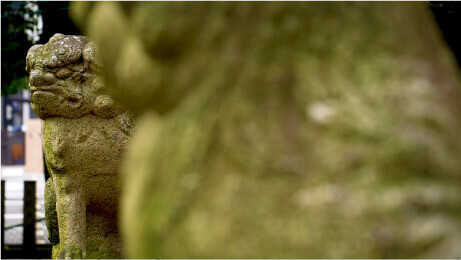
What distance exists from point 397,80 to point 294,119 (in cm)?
19

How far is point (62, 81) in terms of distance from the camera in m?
2.89

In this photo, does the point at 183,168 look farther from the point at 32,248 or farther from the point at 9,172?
the point at 9,172

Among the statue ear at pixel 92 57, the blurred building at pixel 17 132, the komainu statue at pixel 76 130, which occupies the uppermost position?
the blurred building at pixel 17 132

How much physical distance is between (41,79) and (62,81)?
10 cm

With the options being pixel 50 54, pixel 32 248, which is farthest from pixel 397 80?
pixel 32 248

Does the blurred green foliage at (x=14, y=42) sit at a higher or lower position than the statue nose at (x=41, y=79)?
higher

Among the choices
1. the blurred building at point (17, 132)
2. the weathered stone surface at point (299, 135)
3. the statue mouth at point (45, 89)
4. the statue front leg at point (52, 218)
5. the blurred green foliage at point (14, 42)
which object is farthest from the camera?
the blurred building at point (17, 132)

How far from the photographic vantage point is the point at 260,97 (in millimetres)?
979

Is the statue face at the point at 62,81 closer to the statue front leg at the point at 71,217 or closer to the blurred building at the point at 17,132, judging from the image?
the statue front leg at the point at 71,217

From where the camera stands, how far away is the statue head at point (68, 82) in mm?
2859

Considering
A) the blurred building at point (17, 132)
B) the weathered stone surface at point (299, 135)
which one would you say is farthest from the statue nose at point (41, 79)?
the blurred building at point (17, 132)

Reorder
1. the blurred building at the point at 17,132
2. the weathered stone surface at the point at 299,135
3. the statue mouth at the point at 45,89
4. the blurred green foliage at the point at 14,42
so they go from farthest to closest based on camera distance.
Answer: the blurred building at the point at 17,132, the blurred green foliage at the point at 14,42, the statue mouth at the point at 45,89, the weathered stone surface at the point at 299,135

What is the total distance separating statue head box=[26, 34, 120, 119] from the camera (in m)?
2.86

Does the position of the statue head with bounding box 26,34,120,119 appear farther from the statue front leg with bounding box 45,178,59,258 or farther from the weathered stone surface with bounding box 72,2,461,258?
the weathered stone surface with bounding box 72,2,461,258
